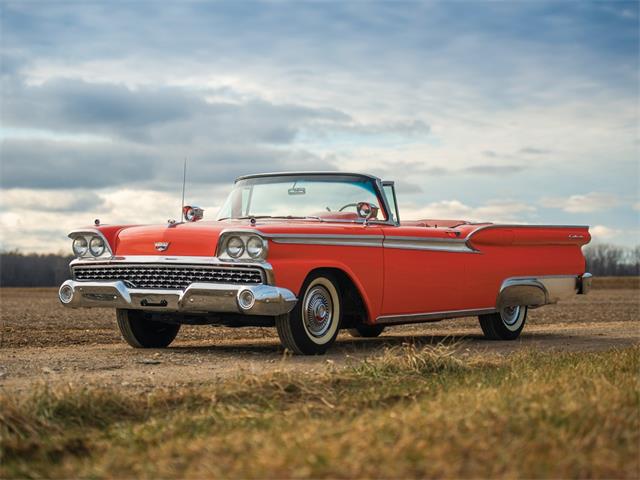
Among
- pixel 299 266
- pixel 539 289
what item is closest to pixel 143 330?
pixel 299 266

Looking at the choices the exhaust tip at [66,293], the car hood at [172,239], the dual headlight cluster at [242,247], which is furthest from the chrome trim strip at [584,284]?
the exhaust tip at [66,293]

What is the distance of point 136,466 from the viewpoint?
4.15 m

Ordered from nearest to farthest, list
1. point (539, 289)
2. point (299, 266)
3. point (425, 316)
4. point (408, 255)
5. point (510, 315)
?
point (299, 266)
point (408, 255)
point (425, 316)
point (539, 289)
point (510, 315)

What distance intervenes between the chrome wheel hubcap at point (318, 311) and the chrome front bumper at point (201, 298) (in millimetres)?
389

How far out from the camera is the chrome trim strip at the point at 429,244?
9273 millimetres

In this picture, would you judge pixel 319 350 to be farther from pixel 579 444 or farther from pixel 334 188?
pixel 579 444

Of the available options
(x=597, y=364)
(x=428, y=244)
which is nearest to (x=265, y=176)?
(x=428, y=244)

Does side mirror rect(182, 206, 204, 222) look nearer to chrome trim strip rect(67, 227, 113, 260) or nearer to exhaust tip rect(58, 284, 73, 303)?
chrome trim strip rect(67, 227, 113, 260)

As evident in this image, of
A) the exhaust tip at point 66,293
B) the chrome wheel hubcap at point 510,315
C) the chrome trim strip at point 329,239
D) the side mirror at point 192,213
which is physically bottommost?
the chrome wheel hubcap at point 510,315

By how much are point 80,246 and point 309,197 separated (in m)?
2.26

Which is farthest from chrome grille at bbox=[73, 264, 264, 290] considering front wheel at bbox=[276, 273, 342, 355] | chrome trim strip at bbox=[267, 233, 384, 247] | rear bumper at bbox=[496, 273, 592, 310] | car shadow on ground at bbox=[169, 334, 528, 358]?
rear bumper at bbox=[496, 273, 592, 310]

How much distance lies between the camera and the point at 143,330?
960 centimetres

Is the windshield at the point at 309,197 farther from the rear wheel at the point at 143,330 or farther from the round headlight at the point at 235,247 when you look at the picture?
the round headlight at the point at 235,247

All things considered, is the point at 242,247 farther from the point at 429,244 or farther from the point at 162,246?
the point at 429,244
